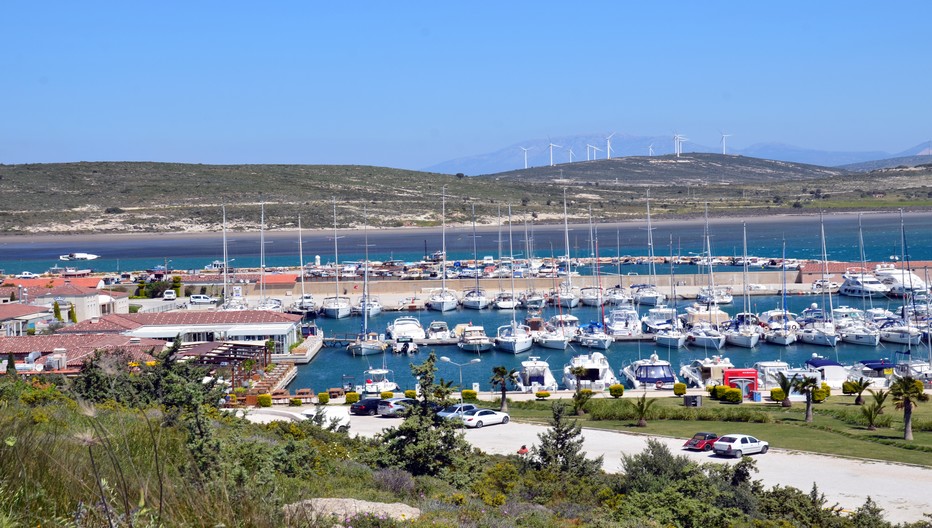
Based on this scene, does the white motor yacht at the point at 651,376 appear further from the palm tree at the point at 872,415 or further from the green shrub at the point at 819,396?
the palm tree at the point at 872,415

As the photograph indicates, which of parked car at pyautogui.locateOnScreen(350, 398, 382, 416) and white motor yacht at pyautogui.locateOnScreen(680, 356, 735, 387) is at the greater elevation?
parked car at pyautogui.locateOnScreen(350, 398, 382, 416)

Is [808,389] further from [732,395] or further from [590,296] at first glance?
[590,296]

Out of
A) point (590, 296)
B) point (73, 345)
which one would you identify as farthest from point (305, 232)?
point (73, 345)

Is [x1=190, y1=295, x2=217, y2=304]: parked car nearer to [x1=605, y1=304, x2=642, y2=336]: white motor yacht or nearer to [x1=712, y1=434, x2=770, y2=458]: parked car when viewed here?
[x1=605, y1=304, x2=642, y2=336]: white motor yacht

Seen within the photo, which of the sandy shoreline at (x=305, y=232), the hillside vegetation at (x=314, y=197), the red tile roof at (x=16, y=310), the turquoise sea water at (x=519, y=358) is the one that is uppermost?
the hillside vegetation at (x=314, y=197)

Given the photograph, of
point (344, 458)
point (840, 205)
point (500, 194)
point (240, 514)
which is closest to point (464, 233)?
point (500, 194)

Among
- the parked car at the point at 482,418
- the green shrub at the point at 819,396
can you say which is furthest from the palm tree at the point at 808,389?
the parked car at the point at 482,418

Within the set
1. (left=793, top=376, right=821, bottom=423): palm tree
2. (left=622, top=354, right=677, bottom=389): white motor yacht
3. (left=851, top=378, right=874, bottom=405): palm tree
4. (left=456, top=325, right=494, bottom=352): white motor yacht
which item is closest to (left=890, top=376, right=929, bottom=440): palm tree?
(left=793, top=376, right=821, bottom=423): palm tree
